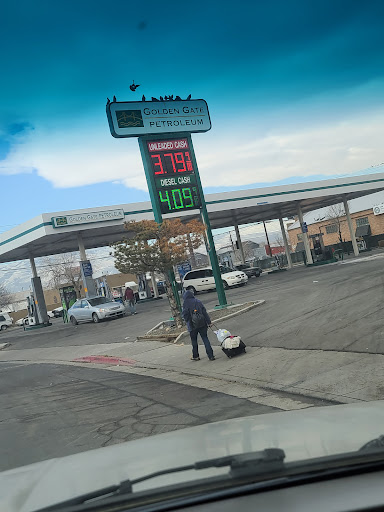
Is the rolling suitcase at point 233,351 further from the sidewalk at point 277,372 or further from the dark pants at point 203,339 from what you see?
the dark pants at point 203,339

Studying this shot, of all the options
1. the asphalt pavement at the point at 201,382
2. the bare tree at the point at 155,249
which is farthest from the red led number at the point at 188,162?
the asphalt pavement at the point at 201,382

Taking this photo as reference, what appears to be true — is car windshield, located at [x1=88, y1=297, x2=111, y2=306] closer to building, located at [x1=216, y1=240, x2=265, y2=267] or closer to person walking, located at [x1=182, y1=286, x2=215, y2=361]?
person walking, located at [x1=182, y1=286, x2=215, y2=361]

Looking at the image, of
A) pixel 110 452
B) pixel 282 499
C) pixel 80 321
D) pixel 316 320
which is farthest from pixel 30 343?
pixel 282 499

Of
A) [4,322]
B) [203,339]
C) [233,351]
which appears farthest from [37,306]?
[233,351]

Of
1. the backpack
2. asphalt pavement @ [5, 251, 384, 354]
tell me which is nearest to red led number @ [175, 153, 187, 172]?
asphalt pavement @ [5, 251, 384, 354]

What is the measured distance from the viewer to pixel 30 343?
24469 mm

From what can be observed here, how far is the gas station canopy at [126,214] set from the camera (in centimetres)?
2953

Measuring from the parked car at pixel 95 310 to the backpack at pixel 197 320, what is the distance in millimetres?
16639

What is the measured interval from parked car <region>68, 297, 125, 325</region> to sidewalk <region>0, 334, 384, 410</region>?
13.5 metres

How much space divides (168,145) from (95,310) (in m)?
12.4

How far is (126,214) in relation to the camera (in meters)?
31.2

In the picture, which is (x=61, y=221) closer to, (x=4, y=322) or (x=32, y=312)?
(x=32, y=312)

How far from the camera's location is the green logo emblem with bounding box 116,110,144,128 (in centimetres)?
1731

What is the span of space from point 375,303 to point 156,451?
412 inches
